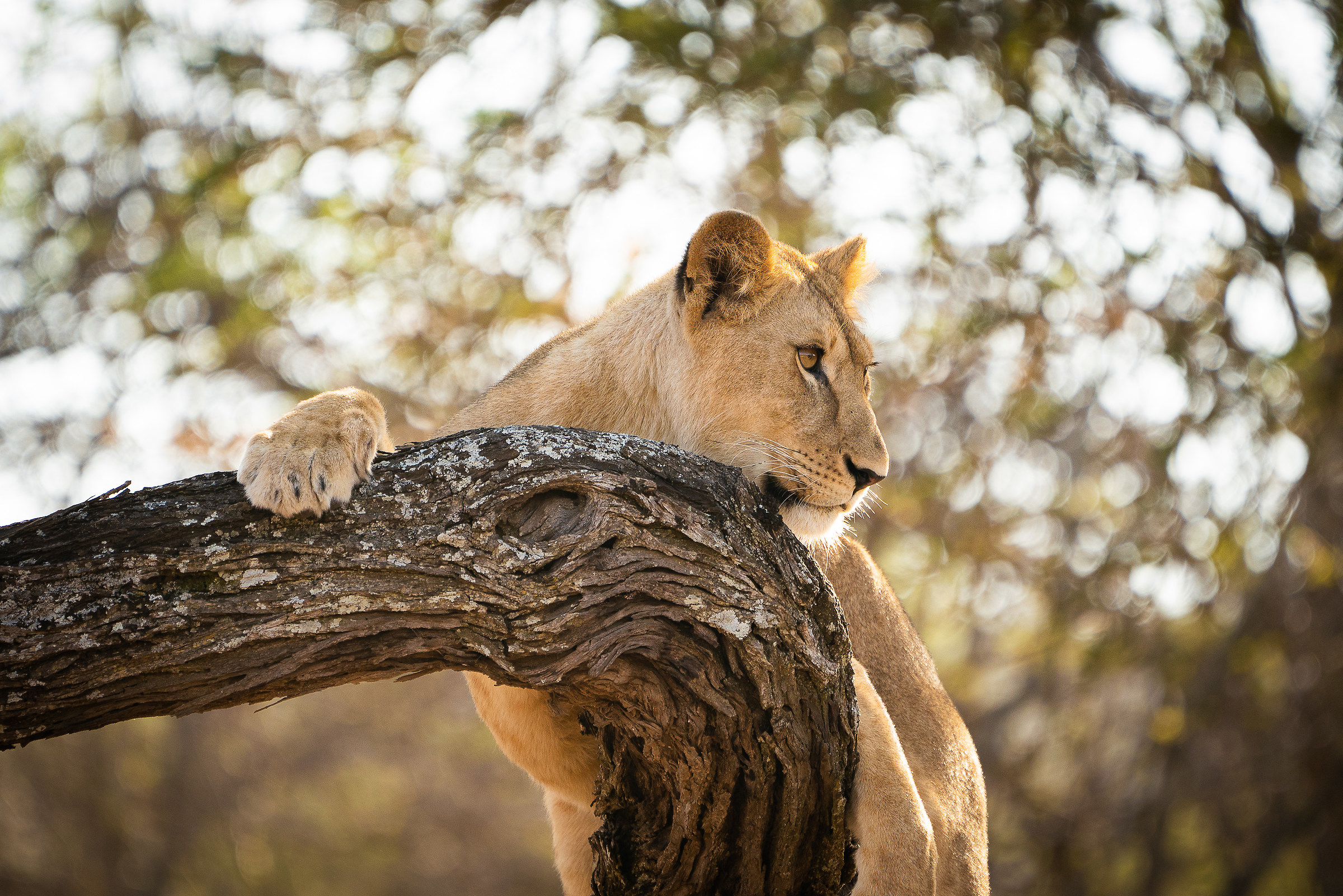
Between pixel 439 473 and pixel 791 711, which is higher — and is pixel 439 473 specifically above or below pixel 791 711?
above

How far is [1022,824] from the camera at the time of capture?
878 cm

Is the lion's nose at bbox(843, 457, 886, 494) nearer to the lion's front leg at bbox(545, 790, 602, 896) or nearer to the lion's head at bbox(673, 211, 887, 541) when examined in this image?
the lion's head at bbox(673, 211, 887, 541)

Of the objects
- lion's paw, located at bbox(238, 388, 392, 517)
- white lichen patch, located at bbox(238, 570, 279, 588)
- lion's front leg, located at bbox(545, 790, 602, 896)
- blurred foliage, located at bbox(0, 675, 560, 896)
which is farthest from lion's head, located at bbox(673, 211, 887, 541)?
blurred foliage, located at bbox(0, 675, 560, 896)

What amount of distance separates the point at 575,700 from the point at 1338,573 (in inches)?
284

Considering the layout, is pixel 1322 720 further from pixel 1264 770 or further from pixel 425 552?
pixel 425 552

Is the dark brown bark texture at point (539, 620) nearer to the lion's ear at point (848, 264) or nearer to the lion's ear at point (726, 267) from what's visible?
the lion's ear at point (726, 267)

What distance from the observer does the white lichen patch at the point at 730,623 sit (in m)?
2.34

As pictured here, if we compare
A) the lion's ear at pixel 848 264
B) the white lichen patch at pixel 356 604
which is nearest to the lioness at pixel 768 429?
the lion's ear at pixel 848 264

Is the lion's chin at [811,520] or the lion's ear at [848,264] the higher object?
the lion's ear at [848,264]

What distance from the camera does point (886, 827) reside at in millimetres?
2650

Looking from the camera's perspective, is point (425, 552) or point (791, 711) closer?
point (425, 552)

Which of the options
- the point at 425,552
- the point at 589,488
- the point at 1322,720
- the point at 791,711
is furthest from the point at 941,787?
the point at 1322,720

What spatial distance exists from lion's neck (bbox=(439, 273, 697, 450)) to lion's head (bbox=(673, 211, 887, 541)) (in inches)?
2.4

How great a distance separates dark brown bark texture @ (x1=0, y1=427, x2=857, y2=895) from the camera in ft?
6.36
